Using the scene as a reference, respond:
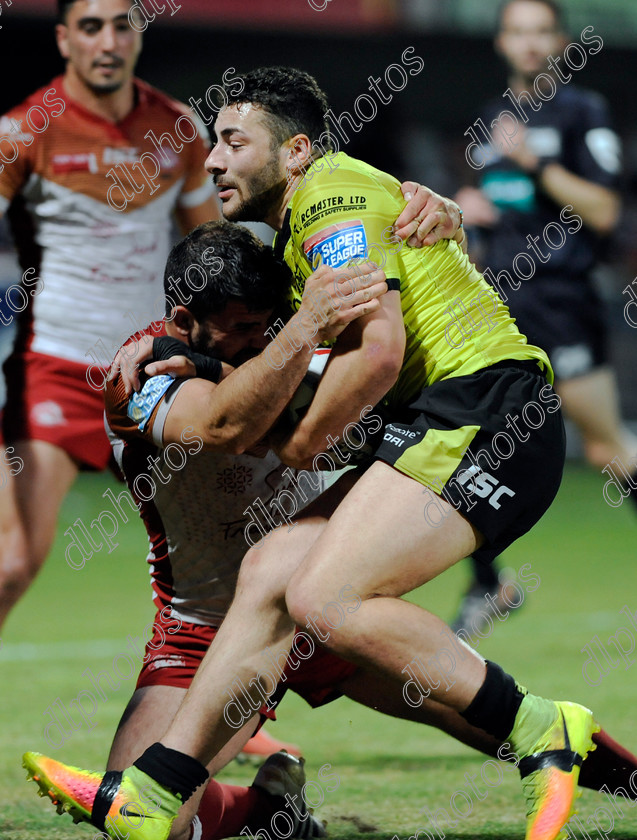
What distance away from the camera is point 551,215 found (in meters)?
7.14

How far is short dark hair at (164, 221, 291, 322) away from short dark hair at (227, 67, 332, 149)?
0.31 metres

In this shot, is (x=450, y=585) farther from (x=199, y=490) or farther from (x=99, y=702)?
(x=199, y=490)

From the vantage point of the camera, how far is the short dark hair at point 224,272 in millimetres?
3482

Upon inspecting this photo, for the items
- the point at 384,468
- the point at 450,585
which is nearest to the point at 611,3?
the point at 450,585

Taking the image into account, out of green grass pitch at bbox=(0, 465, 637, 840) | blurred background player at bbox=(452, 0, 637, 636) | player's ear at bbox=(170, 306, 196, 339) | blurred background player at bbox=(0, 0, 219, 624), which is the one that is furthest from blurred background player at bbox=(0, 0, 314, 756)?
blurred background player at bbox=(452, 0, 637, 636)

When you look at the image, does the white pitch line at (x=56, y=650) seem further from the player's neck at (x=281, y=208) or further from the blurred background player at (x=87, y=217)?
the player's neck at (x=281, y=208)

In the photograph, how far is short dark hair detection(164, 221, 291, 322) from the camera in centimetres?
348

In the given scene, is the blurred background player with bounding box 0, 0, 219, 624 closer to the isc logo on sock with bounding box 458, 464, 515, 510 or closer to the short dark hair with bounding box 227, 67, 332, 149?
the short dark hair with bounding box 227, 67, 332, 149

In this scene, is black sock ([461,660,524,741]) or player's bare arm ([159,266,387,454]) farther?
black sock ([461,660,524,741])

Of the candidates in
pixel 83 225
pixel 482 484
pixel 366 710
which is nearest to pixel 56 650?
pixel 366 710

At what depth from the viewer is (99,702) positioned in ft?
18.3

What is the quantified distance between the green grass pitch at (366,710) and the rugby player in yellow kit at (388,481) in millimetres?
187

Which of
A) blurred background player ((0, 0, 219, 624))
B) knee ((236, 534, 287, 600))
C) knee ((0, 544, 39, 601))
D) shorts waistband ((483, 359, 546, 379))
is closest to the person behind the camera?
knee ((236, 534, 287, 600))

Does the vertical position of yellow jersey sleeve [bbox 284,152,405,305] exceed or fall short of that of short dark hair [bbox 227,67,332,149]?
it falls short
